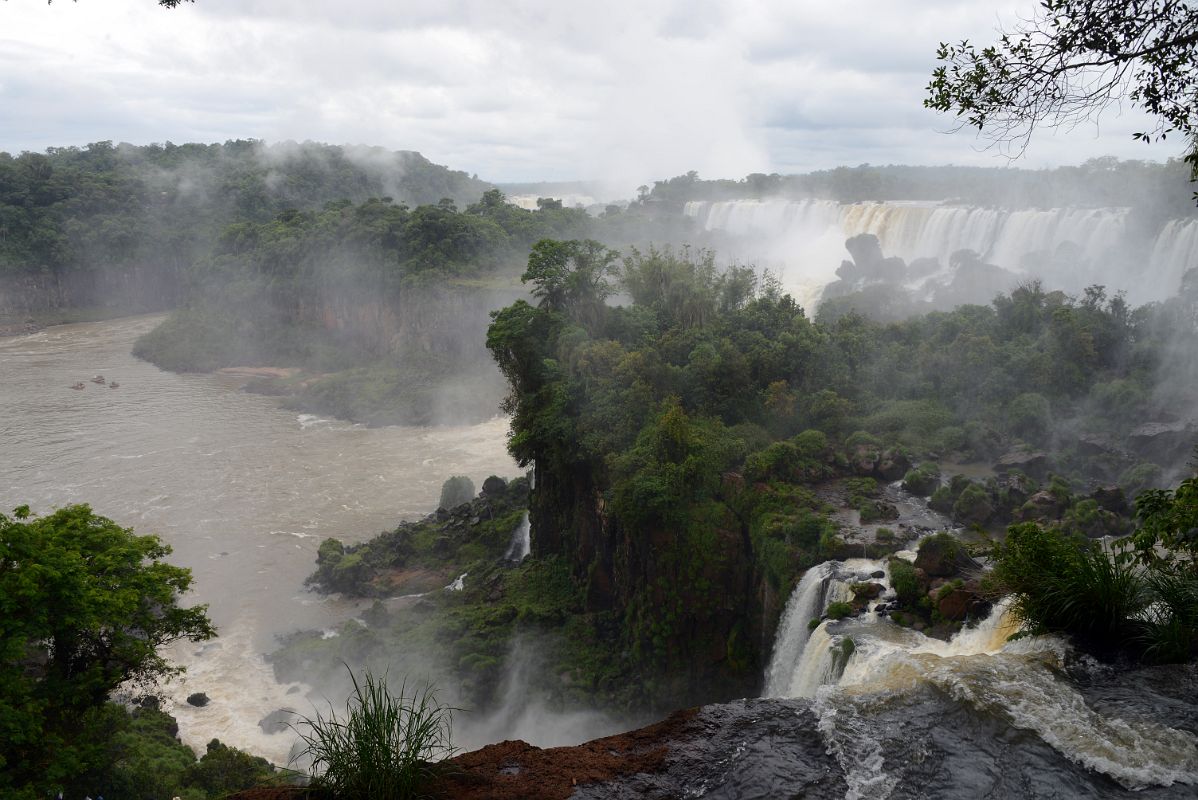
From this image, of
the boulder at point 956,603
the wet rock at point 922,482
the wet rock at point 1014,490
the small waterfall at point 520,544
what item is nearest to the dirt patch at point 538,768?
the boulder at point 956,603

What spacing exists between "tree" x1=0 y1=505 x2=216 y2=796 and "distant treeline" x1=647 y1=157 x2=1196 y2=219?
42.8 m

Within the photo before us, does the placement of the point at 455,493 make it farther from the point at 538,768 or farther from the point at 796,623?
the point at 538,768

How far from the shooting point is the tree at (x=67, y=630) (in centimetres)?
1330

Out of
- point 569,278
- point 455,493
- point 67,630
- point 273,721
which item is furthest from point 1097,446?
point 67,630

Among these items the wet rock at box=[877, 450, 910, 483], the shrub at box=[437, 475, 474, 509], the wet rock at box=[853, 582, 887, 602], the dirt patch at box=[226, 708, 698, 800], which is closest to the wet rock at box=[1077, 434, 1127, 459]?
the wet rock at box=[877, 450, 910, 483]

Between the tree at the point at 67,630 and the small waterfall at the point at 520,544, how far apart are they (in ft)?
47.1

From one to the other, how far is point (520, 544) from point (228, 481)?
16.7 metres

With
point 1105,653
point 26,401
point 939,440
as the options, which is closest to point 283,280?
point 26,401

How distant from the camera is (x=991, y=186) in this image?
62.6m

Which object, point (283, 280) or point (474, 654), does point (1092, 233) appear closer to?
point (474, 654)

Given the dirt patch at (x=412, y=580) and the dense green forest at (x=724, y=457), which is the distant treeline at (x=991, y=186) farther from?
the dirt patch at (x=412, y=580)

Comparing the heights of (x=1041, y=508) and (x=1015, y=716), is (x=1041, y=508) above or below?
below

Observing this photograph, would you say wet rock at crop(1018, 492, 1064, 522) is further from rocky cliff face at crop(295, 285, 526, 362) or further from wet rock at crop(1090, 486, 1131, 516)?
rocky cliff face at crop(295, 285, 526, 362)

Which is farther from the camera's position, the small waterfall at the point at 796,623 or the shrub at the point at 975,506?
the shrub at the point at 975,506
